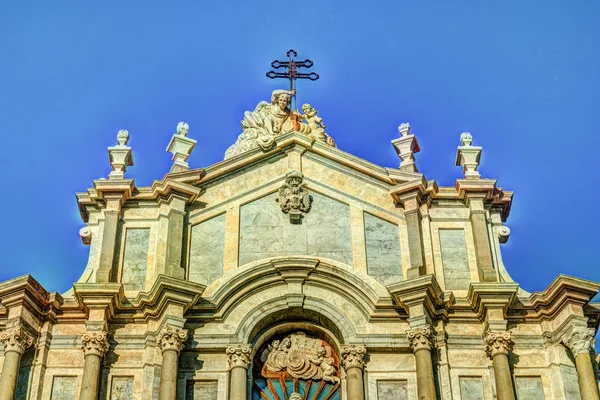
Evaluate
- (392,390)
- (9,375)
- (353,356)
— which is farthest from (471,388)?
(9,375)

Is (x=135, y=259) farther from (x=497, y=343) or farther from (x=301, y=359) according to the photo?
(x=497, y=343)

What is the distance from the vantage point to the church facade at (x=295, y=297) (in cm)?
2108

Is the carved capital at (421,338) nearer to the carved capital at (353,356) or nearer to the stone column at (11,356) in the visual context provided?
the carved capital at (353,356)

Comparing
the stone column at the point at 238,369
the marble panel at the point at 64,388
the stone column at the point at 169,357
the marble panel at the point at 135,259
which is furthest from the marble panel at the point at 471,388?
the marble panel at the point at 64,388

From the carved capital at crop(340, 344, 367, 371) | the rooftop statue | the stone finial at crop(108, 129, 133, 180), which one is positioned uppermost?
the rooftop statue

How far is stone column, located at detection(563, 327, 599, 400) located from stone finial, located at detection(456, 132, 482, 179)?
4284mm

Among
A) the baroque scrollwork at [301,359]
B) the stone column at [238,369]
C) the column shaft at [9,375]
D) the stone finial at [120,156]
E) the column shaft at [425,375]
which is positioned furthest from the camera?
the stone finial at [120,156]

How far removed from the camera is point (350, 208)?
77.9 feet

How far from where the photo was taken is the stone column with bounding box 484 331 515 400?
67.2ft

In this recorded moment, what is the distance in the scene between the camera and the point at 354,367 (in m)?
21.3

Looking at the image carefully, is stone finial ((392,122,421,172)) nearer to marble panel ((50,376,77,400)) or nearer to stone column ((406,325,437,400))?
stone column ((406,325,437,400))

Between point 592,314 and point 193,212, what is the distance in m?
8.01

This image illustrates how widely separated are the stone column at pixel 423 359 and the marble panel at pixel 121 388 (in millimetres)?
5091

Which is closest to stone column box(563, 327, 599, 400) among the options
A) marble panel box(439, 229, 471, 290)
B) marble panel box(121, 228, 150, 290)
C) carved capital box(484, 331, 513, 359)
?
carved capital box(484, 331, 513, 359)
